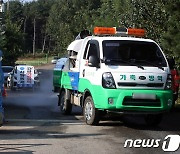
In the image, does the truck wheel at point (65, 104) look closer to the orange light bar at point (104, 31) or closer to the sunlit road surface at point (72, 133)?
the sunlit road surface at point (72, 133)

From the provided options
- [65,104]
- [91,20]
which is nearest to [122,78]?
[65,104]

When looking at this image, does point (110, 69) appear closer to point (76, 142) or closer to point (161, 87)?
point (161, 87)

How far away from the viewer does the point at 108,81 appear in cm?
1149

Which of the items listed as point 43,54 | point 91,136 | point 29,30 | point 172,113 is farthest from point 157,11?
point 29,30

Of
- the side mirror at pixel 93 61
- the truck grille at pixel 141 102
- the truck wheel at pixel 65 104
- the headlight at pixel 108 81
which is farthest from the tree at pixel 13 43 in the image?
the truck grille at pixel 141 102

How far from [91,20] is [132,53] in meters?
51.3

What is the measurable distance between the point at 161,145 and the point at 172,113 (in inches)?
227

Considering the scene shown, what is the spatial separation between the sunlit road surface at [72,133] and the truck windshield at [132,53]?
1661 millimetres

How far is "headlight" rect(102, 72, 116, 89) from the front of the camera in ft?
37.6

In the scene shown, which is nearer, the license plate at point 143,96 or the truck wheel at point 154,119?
the license plate at point 143,96

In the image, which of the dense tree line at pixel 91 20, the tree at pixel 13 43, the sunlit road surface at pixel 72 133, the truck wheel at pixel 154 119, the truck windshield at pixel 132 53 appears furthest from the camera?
the tree at pixel 13 43

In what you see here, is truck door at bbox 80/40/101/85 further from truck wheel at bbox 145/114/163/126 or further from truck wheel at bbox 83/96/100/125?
truck wheel at bbox 145/114/163/126

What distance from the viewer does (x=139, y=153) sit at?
886cm

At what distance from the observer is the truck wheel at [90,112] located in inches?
475
